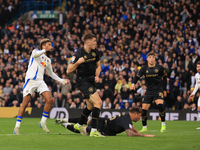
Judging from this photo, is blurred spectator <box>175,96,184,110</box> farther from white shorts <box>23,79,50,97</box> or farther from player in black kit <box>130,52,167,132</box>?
white shorts <box>23,79,50,97</box>

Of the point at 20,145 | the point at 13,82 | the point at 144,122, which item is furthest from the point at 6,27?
the point at 20,145

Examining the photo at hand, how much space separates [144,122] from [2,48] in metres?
18.0

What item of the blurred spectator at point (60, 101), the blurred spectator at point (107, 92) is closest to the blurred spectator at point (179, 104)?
the blurred spectator at point (107, 92)

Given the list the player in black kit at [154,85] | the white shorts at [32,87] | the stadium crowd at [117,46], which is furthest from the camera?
the stadium crowd at [117,46]

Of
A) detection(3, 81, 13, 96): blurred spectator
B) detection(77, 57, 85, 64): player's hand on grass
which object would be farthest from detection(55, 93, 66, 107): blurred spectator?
detection(77, 57, 85, 64): player's hand on grass

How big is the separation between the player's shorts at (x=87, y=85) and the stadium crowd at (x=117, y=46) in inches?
397

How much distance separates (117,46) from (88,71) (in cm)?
1425

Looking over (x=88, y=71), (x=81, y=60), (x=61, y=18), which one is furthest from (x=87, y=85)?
(x=61, y=18)

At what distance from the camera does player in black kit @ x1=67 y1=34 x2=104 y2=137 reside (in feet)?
27.2

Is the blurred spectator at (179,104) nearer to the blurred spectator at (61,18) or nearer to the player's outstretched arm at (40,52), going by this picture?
the player's outstretched arm at (40,52)

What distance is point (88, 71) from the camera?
858 cm

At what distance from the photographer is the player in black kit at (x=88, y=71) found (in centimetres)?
829

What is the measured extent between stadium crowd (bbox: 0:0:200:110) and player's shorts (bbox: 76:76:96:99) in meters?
10.1

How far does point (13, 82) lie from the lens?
2247 centimetres
